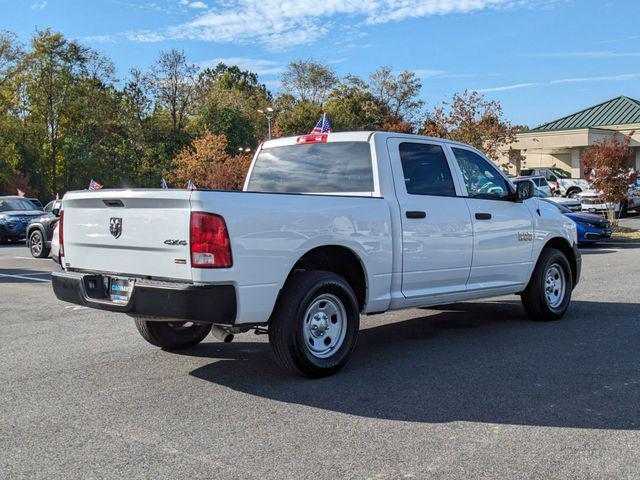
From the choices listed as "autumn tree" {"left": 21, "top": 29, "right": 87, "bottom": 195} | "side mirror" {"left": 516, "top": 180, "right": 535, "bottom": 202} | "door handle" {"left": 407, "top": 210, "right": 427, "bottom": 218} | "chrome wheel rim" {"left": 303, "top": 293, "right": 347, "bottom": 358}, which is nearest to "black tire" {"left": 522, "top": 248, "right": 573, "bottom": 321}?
"side mirror" {"left": 516, "top": 180, "right": 535, "bottom": 202}

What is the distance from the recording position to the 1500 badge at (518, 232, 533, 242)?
→ 24.6 feet

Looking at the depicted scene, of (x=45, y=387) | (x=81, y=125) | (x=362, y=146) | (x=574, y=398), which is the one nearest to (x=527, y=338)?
(x=574, y=398)

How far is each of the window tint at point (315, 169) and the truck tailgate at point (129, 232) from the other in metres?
1.83

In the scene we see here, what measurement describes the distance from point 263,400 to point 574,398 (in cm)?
220

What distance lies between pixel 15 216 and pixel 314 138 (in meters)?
20.3

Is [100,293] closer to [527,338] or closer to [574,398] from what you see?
[574,398]

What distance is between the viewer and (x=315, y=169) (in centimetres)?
665

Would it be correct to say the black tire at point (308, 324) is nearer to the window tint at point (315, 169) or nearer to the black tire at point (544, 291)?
the window tint at point (315, 169)

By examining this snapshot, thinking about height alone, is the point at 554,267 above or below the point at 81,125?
below

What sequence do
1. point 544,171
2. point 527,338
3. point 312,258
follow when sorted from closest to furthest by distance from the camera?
1. point 312,258
2. point 527,338
3. point 544,171

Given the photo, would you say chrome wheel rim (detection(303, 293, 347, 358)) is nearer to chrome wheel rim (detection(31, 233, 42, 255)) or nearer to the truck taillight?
the truck taillight

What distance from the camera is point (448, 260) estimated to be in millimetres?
6609

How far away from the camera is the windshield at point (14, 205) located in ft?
80.9

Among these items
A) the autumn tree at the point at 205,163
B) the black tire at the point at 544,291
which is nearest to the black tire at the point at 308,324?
the black tire at the point at 544,291
